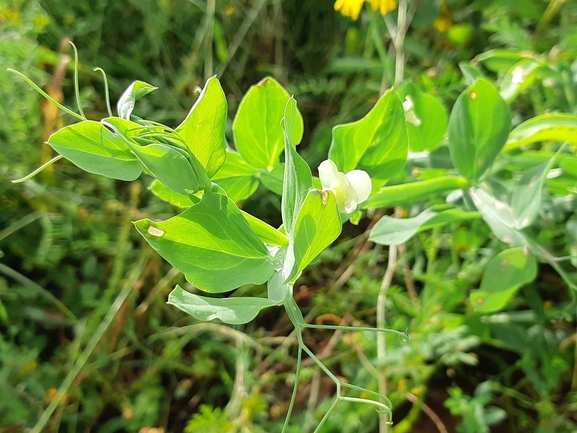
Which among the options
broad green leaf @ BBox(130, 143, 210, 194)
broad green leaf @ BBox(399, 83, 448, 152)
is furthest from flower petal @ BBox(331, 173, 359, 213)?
broad green leaf @ BBox(399, 83, 448, 152)

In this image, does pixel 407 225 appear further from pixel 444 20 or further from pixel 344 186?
pixel 444 20

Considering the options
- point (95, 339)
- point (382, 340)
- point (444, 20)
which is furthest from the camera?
point (444, 20)

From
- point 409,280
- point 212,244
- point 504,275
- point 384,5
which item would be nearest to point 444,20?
point 384,5

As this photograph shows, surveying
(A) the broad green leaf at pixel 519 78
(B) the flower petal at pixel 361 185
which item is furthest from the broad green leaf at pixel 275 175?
(A) the broad green leaf at pixel 519 78

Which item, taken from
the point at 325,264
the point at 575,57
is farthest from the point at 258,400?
the point at 575,57

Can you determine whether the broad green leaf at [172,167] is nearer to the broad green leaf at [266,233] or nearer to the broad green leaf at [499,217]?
the broad green leaf at [266,233]

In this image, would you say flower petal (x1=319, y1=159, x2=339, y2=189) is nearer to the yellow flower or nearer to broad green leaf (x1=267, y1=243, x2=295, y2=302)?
broad green leaf (x1=267, y1=243, x2=295, y2=302)
